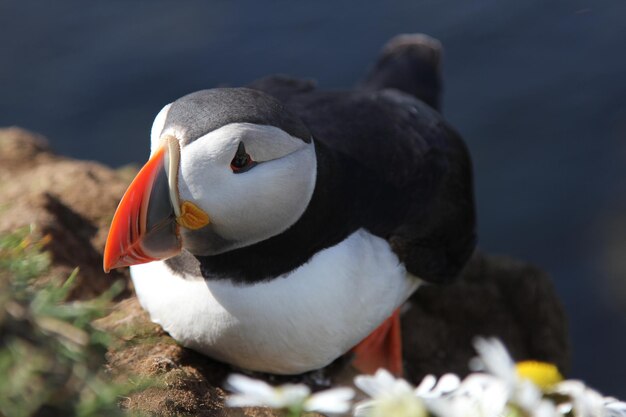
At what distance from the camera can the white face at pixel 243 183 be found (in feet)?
9.73

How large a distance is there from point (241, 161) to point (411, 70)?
7.25 ft

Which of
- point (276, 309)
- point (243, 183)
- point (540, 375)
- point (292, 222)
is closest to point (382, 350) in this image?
point (276, 309)

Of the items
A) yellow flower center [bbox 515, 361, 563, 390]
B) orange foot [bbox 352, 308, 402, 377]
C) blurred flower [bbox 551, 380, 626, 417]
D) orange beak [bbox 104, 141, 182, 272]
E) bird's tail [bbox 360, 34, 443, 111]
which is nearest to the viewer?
blurred flower [bbox 551, 380, 626, 417]

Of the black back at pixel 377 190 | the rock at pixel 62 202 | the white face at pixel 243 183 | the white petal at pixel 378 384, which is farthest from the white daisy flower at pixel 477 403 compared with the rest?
the rock at pixel 62 202

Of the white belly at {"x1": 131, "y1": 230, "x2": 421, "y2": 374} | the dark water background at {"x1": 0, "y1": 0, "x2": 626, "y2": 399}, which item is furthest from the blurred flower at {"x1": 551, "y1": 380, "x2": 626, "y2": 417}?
the dark water background at {"x1": 0, "y1": 0, "x2": 626, "y2": 399}

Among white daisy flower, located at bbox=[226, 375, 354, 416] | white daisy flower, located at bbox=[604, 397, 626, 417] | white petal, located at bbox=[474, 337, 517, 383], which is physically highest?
white daisy flower, located at bbox=[226, 375, 354, 416]

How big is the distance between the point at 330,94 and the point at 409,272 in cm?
83

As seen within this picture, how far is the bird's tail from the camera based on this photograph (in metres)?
4.96

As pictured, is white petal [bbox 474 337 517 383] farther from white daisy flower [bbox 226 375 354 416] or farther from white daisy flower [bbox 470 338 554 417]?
white daisy flower [bbox 226 375 354 416]

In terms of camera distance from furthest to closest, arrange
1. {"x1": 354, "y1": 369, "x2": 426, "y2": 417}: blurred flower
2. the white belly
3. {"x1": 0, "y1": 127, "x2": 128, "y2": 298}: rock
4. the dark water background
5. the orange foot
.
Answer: the dark water background, the orange foot, {"x1": 0, "y1": 127, "x2": 128, "y2": 298}: rock, the white belly, {"x1": 354, "y1": 369, "x2": 426, "y2": 417}: blurred flower

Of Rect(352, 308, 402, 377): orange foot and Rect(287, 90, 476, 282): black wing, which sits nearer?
Rect(287, 90, 476, 282): black wing

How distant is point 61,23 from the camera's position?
7.81m

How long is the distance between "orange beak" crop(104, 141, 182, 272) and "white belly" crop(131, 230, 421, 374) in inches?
15.6

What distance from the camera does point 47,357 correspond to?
5.61ft
